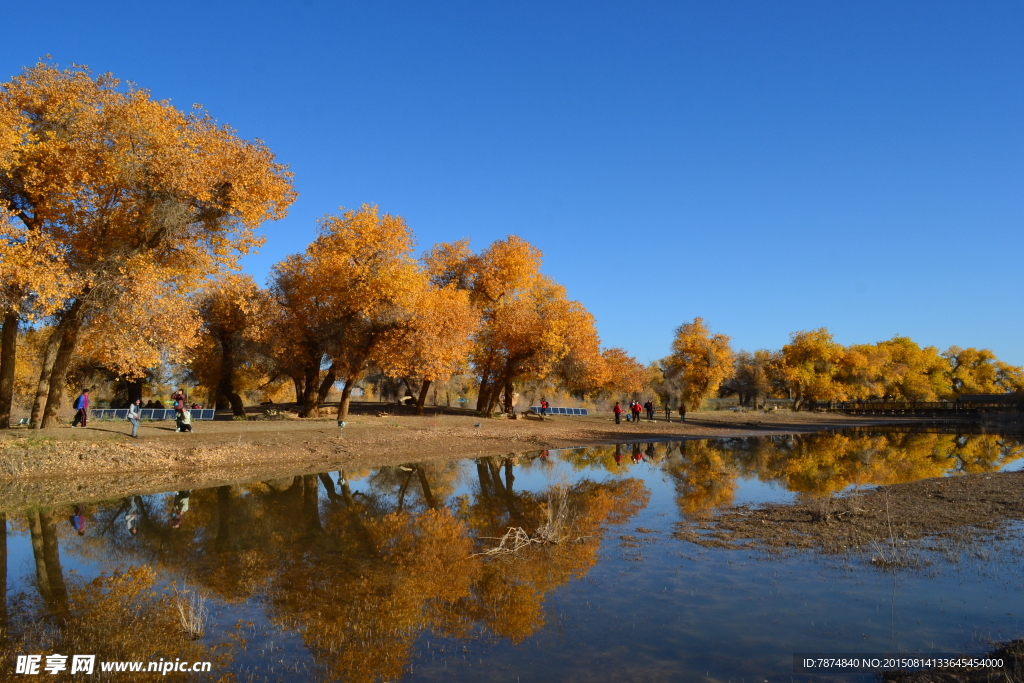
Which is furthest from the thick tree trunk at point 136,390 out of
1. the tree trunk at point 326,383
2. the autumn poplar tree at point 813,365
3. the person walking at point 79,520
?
the autumn poplar tree at point 813,365

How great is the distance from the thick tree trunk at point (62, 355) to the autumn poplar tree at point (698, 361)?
218 feet

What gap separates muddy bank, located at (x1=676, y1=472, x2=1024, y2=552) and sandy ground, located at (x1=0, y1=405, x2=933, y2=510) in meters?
14.2

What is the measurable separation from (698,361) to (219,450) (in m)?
63.8

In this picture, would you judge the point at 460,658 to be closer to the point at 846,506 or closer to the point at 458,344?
the point at 846,506

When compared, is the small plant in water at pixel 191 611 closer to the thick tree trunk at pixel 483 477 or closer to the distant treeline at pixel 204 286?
the thick tree trunk at pixel 483 477

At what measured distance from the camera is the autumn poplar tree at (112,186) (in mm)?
19156

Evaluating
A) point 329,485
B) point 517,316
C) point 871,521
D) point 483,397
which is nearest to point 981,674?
point 871,521

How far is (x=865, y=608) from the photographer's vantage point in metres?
7.85

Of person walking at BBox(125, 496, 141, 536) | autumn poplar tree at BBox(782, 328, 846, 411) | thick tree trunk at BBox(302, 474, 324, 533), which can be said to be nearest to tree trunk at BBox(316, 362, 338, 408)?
thick tree trunk at BBox(302, 474, 324, 533)

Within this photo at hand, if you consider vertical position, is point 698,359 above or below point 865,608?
above

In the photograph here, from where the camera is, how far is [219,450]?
2230 centimetres

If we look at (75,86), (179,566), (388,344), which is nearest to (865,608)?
(179,566)

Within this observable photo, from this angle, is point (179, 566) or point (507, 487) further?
point (507, 487)

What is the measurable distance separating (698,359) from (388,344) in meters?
53.0
